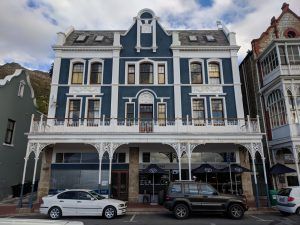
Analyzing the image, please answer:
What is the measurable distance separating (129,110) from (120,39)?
645cm

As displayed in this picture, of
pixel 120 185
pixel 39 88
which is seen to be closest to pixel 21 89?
pixel 120 185

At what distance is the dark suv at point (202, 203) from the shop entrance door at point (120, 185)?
605 cm

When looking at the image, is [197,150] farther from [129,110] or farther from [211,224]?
[211,224]

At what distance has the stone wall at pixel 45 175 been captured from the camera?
16984 millimetres

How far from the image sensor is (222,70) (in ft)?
64.3

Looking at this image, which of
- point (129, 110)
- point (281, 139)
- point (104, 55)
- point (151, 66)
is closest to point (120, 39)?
point (104, 55)

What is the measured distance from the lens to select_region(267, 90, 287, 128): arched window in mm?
17484

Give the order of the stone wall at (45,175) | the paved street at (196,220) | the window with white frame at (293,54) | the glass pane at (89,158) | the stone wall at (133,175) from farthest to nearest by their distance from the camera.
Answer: the window with white frame at (293,54) → the glass pane at (89,158) → the stone wall at (45,175) → the stone wall at (133,175) → the paved street at (196,220)

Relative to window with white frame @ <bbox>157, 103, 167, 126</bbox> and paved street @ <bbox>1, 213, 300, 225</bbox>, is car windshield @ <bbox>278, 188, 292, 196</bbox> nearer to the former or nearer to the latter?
paved street @ <bbox>1, 213, 300, 225</bbox>

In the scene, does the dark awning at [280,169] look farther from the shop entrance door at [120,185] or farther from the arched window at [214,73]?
the shop entrance door at [120,185]

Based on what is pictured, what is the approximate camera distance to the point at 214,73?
19.7 meters

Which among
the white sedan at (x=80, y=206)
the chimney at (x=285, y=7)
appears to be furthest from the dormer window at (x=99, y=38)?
the chimney at (x=285, y=7)

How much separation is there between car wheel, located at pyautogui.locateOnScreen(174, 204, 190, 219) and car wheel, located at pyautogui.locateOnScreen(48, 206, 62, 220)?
19.0 ft

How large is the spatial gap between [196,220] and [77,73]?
47.9 ft
